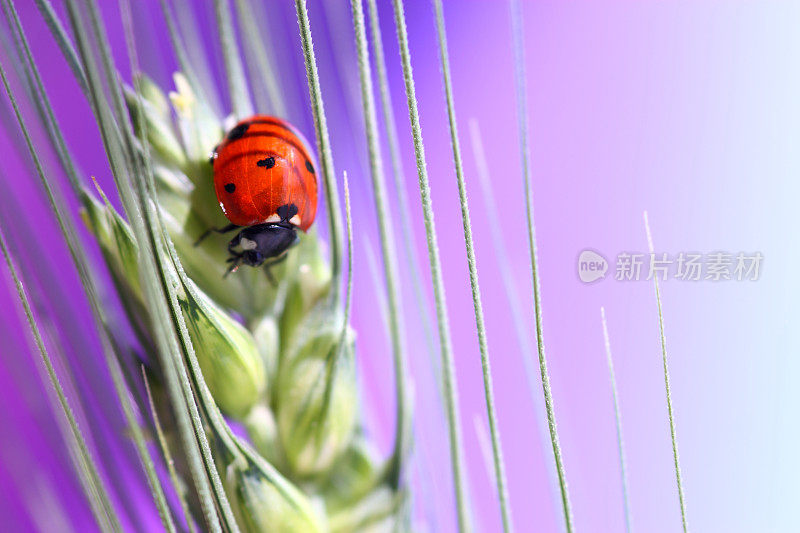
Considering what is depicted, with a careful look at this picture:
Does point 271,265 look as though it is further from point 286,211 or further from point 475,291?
point 475,291

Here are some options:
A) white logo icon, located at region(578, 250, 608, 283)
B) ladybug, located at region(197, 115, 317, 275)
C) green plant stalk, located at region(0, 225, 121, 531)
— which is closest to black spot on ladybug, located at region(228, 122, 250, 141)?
Answer: ladybug, located at region(197, 115, 317, 275)

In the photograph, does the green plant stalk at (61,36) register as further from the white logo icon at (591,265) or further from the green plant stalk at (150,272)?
the white logo icon at (591,265)

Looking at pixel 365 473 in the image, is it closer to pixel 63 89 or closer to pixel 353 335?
pixel 353 335

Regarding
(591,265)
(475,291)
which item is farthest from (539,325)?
(591,265)

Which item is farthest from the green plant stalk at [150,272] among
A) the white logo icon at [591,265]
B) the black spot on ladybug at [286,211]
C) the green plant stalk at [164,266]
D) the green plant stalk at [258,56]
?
the white logo icon at [591,265]

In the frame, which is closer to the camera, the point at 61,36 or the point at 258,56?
the point at 61,36

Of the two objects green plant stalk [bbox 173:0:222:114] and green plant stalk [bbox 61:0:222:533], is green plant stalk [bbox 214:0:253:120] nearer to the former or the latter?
green plant stalk [bbox 173:0:222:114]

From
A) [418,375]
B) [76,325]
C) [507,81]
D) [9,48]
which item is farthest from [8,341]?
[507,81]
